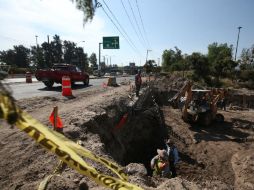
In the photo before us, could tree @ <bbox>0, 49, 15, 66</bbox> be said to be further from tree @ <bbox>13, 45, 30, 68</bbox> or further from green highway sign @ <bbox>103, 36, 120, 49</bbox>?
green highway sign @ <bbox>103, 36, 120, 49</bbox>

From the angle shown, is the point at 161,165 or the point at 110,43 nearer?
the point at 161,165

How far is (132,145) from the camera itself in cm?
1717

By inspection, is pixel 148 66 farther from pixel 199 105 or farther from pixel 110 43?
pixel 199 105

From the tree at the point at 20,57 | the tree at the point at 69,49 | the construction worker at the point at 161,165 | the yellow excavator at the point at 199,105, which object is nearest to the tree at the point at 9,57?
the tree at the point at 20,57

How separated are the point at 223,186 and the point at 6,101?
8155 mm

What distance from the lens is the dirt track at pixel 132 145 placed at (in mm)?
6383

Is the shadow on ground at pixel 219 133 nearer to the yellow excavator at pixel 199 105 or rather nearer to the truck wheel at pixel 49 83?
the yellow excavator at pixel 199 105

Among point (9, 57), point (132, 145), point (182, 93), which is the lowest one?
point (132, 145)

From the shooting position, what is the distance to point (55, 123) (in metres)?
8.02

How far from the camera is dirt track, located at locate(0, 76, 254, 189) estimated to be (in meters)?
6.38

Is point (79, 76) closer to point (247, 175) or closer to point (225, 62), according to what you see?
point (247, 175)

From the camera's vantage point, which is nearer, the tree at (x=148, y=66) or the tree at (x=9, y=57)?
the tree at (x=148, y=66)

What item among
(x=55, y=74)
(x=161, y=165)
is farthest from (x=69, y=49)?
(x=161, y=165)

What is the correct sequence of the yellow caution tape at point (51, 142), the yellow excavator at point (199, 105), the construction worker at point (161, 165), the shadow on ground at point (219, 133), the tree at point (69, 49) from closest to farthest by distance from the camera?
1. the yellow caution tape at point (51, 142)
2. the construction worker at point (161, 165)
3. the shadow on ground at point (219, 133)
4. the yellow excavator at point (199, 105)
5. the tree at point (69, 49)
